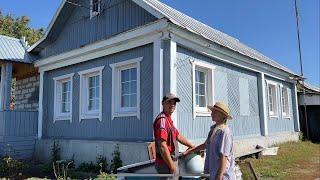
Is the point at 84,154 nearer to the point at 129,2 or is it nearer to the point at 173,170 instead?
the point at 129,2

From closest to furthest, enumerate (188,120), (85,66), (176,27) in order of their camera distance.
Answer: (176,27)
(188,120)
(85,66)

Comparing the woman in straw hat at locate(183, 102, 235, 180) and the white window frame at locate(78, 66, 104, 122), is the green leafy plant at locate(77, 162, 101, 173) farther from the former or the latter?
the woman in straw hat at locate(183, 102, 235, 180)

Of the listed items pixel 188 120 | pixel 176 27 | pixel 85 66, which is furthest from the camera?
pixel 85 66

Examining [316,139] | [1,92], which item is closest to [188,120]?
[1,92]

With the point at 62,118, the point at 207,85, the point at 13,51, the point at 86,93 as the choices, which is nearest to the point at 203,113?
A: the point at 207,85

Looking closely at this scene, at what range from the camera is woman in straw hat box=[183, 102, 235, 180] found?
3627 millimetres

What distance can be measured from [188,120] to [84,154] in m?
3.63

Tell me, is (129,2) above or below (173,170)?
above

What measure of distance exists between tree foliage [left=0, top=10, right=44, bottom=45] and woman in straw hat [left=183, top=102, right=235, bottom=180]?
35.3m

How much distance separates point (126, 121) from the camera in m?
9.55

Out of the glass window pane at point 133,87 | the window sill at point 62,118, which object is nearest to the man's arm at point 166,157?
the glass window pane at point 133,87

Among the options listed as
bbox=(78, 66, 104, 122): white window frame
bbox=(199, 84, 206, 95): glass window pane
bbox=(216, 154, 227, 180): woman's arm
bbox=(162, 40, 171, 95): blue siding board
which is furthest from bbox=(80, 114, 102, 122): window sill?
bbox=(216, 154, 227, 180): woman's arm

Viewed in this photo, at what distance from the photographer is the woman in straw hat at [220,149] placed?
363 centimetres

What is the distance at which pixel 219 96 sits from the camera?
10750mm
